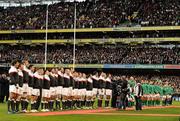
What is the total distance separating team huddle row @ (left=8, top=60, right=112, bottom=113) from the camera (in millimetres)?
22750

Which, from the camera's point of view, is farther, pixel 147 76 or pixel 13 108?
pixel 147 76

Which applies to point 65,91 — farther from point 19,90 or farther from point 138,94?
point 138,94

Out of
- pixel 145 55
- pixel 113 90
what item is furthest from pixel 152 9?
pixel 113 90

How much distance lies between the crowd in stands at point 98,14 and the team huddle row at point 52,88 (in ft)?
135

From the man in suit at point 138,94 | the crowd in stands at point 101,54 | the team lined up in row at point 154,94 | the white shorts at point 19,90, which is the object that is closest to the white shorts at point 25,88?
the white shorts at point 19,90

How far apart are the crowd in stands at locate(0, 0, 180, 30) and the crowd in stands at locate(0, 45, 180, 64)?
12.9 ft

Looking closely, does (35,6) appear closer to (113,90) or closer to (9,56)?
(9,56)

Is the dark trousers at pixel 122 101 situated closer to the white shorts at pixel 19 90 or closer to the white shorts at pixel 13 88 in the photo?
the white shorts at pixel 19 90

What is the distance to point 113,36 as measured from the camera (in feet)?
249

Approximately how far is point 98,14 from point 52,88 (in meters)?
53.0

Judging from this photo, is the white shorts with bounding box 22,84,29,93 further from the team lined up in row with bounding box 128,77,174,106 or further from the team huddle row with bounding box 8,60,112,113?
the team lined up in row with bounding box 128,77,174,106

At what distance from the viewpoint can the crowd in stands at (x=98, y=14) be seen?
73.1 m

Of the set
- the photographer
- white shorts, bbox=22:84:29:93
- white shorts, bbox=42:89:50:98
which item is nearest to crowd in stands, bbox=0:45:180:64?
the photographer

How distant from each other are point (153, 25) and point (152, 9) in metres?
4.92
